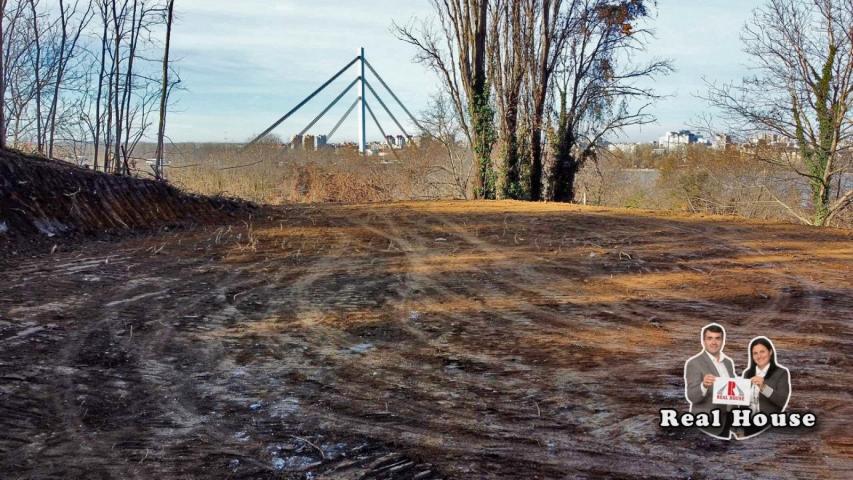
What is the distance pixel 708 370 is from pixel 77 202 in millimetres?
8477

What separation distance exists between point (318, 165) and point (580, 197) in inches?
362

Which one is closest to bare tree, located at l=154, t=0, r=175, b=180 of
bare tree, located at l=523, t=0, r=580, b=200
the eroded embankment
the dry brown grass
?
the eroded embankment

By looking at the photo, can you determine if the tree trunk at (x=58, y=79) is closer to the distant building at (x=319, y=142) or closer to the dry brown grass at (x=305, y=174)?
the dry brown grass at (x=305, y=174)

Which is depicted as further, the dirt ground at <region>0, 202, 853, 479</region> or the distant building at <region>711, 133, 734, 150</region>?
the distant building at <region>711, 133, 734, 150</region>

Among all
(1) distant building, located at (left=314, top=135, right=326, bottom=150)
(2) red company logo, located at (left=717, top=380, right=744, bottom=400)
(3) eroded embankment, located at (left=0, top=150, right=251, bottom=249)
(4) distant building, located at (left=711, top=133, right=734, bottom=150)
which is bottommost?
(2) red company logo, located at (left=717, top=380, right=744, bottom=400)

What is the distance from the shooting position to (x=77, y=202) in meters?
8.33

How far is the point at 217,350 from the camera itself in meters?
3.80

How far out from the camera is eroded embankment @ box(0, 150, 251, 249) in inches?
293

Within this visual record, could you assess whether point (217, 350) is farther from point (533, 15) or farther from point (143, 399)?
point (533, 15)

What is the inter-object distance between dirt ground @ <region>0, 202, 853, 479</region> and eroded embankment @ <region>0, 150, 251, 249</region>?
1.04 meters

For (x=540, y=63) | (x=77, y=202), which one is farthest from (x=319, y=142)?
(x=77, y=202)

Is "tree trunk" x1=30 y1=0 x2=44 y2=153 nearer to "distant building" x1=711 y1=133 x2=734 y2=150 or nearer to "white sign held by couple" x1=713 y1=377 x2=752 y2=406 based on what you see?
"white sign held by couple" x1=713 y1=377 x2=752 y2=406

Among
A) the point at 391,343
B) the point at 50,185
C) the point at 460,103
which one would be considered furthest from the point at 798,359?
the point at 460,103

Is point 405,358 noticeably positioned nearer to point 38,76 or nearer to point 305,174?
point 38,76
